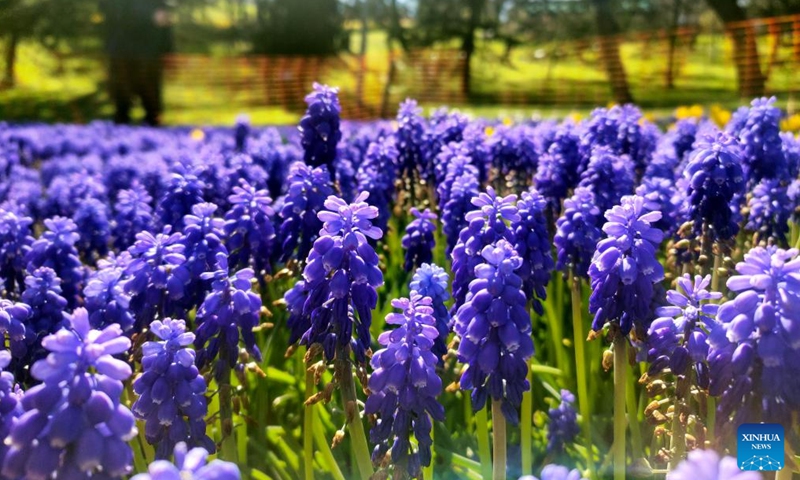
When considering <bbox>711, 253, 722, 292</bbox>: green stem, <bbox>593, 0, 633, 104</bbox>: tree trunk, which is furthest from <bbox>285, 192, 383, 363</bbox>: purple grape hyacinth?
<bbox>593, 0, 633, 104</bbox>: tree trunk

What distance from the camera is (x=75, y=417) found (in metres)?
1.76

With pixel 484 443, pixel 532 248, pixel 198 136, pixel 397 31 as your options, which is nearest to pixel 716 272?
pixel 532 248

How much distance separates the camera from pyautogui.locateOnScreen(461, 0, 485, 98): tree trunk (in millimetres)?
40219

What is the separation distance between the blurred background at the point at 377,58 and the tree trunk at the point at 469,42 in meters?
0.08

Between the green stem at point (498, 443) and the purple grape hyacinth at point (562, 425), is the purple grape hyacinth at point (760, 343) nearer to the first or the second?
the green stem at point (498, 443)

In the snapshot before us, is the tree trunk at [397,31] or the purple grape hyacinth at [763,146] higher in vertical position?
the tree trunk at [397,31]

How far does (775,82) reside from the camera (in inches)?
1222

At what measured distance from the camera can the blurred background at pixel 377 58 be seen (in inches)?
1318

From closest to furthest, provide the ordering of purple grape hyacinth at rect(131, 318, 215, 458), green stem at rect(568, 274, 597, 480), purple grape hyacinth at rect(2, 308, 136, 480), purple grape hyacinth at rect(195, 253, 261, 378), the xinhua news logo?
purple grape hyacinth at rect(2, 308, 136, 480) < the xinhua news logo < purple grape hyacinth at rect(131, 318, 215, 458) < purple grape hyacinth at rect(195, 253, 261, 378) < green stem at rect(568, 274, 597, 480)

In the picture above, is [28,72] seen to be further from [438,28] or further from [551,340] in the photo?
[551,340]

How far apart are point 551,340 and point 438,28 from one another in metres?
38.7

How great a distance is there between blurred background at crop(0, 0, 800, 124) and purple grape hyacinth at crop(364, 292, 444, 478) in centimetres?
2627

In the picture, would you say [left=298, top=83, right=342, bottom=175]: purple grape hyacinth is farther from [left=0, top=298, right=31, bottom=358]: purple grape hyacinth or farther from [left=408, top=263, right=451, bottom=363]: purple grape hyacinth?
[left=0, top=298, right=31, bottom=358]: purple grape hyacinth

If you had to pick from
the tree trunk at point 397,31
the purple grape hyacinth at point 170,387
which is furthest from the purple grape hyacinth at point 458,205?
the tree trunk at point 397,31
